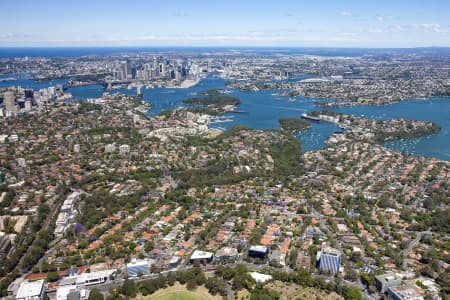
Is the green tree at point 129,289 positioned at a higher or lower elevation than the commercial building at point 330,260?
lower

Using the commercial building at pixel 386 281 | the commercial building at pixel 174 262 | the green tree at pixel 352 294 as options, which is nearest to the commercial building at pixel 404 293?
the commercial building at pixel 386 281

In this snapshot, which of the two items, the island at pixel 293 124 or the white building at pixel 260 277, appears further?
the island at pixel 293 124

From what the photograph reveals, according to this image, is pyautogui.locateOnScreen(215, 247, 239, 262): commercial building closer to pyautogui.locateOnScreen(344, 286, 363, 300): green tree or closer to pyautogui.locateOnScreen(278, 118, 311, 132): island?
pyautogui.locateOnScreen(344, 286, 363, 300): green tree

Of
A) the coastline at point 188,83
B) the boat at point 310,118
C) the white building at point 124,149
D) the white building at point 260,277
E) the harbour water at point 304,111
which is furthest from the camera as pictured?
the coastline at point 188,83

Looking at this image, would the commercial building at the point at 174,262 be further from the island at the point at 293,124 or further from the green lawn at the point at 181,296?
the island at the point at 293,124

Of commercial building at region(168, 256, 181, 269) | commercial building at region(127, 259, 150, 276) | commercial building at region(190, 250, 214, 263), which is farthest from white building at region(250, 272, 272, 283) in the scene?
commercial building at region(127, 259, 150, 276)

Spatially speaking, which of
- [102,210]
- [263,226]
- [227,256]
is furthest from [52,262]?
[263,226]

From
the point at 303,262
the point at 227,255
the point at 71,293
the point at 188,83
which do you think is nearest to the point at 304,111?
the point at 188,83

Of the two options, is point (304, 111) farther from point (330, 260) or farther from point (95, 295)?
point (95, 295)
